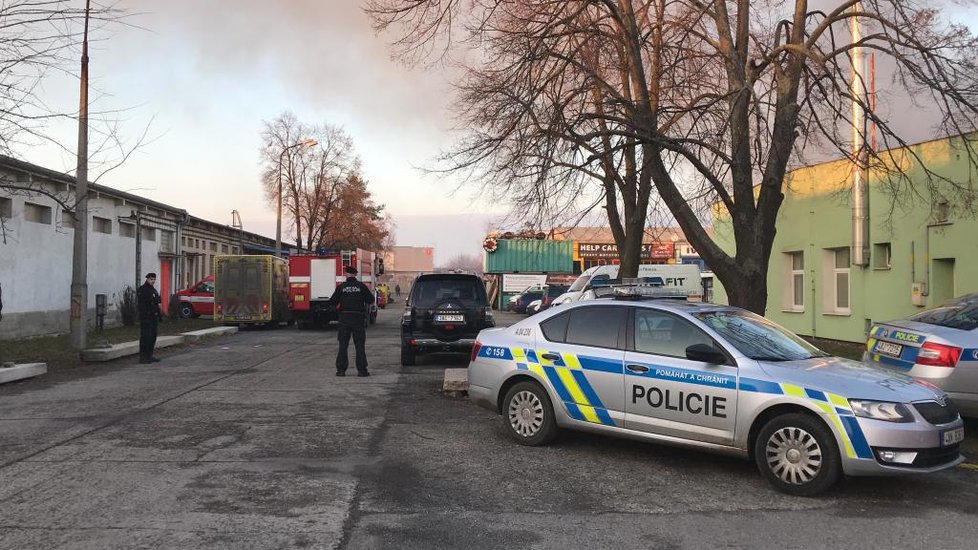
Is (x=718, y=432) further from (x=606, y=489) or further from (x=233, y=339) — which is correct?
(x=233, y=339)

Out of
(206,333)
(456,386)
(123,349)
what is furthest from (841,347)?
(206,333)

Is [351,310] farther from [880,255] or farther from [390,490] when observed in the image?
[880,255]

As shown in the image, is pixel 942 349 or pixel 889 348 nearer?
pixel 942 349

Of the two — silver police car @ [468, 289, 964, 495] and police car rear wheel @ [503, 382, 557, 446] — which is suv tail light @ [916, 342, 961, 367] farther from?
police car rear wheel @ [503, 382, 557, 446]

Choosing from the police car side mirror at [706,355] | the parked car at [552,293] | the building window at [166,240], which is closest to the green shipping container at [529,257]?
the parked car at [552,293]

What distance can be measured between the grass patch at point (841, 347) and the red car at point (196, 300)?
22.9 metres

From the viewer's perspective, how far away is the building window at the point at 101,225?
2386 cm

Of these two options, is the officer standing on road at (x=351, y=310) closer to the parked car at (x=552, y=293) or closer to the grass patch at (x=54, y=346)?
the grass patch at (x=54, y=346)

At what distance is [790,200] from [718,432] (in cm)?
1584

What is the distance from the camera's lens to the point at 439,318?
13.3 m

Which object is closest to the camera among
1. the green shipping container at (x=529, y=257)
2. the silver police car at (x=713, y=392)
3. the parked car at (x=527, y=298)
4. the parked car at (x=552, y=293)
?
the silver police car at (x=713, y=392)

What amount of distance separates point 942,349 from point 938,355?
0.07 m

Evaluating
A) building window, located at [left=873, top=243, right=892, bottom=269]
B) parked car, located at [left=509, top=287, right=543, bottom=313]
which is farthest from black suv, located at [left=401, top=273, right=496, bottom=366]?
parked car, located at [left=509, top=287, right=543, bottom=313]

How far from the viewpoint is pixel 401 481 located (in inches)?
226
